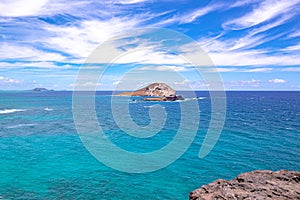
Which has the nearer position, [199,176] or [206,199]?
[206,199]

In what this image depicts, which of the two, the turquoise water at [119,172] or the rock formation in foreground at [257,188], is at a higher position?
the rock formation in foreground at [257,188]

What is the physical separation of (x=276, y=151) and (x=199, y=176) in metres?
21.2

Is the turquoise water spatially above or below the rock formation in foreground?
below

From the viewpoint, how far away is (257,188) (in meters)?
12.9

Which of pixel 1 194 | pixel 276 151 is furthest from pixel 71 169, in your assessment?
pixel 276 151

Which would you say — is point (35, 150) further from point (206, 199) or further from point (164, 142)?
point (206, 199)

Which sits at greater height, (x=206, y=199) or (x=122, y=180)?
(x=206, y=199)

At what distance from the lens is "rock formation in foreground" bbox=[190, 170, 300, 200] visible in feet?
40.2

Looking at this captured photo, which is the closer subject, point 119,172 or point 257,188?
point 257,188

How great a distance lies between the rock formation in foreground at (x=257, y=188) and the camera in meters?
12.2

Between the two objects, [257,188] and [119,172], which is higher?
[257,188]

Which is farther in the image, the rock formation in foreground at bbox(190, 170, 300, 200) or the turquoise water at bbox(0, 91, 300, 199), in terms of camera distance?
the turquoise water at bbox(0, 91, 300, 199)

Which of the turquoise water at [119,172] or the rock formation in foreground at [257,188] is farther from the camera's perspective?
the turquoise water at [119,172]

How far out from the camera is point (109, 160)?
141 feet
